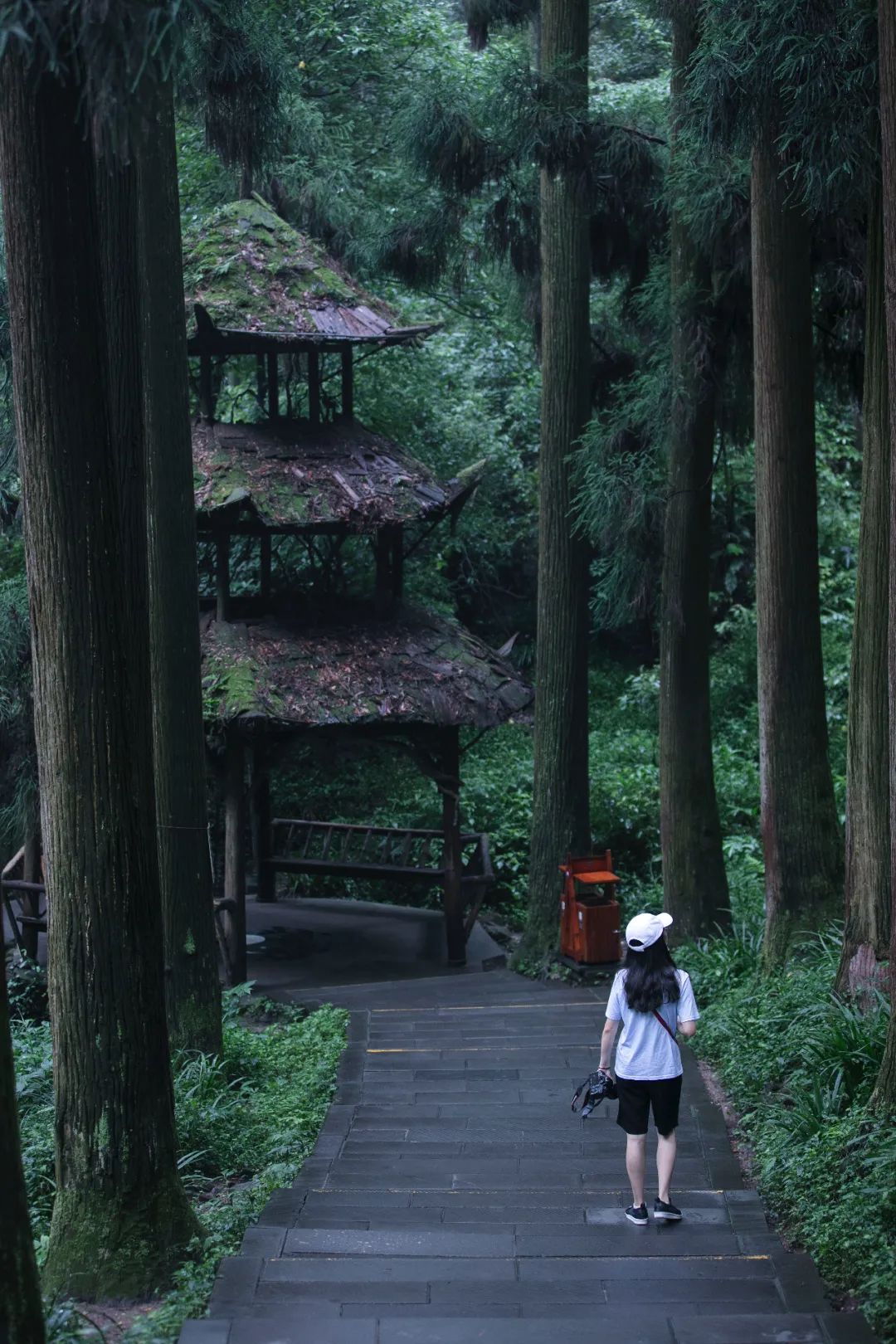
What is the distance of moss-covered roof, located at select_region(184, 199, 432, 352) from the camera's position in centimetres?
1393

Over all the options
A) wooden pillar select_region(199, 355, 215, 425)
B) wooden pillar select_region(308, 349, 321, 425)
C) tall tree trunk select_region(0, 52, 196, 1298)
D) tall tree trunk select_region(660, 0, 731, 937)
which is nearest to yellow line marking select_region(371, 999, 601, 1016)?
tall tree trunk select_region(660, 0, 731, 937)

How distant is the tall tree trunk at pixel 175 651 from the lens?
9.65 m

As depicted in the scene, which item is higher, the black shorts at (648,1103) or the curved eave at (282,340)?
the curved eave at (282,340)

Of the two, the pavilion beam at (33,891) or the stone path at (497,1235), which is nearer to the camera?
the stone path at (497,1235)

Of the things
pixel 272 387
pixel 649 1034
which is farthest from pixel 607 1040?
pixel 272 387

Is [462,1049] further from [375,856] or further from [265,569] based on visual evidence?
[375,856]

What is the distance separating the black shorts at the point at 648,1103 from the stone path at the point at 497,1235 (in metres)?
0.44

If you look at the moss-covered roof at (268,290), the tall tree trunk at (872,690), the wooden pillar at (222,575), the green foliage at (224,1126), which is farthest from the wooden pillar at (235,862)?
the tall tree trunk at (872,690)

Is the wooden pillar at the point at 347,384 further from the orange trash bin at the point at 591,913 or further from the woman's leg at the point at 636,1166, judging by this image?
the woman's leg at the point at 636,1166

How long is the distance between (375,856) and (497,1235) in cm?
1411

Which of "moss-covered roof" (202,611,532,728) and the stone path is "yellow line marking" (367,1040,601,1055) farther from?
"moss-covered roof" (202,611,532,728)

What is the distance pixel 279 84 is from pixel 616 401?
5649 mm

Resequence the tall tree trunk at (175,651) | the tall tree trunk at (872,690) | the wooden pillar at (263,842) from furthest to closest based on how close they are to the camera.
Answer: the wooden pillar at (263,842) → the tall tree trunk at (175,651) → the tall tree trunk at (872,690)

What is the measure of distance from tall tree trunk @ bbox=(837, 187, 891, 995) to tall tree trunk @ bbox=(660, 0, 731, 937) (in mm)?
4142
